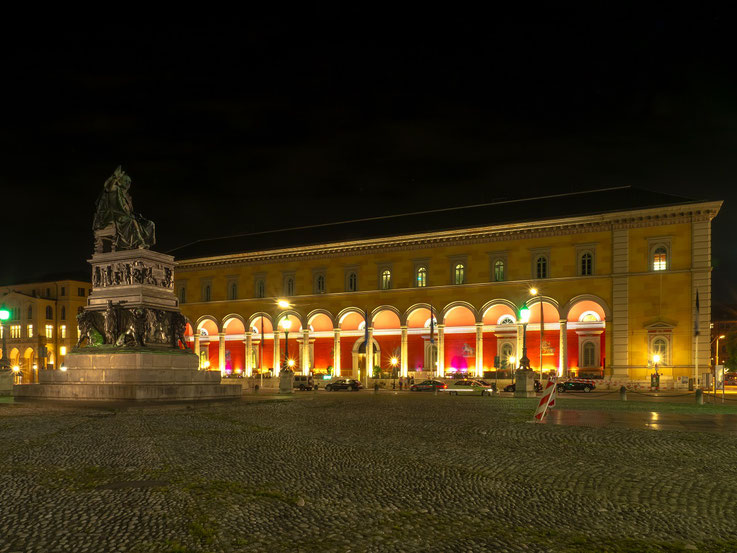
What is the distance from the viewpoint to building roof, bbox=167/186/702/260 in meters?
47.1

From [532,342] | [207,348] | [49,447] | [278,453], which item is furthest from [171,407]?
[207,348]

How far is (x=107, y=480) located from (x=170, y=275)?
17.8 meters

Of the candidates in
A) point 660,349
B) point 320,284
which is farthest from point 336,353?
point 660,349

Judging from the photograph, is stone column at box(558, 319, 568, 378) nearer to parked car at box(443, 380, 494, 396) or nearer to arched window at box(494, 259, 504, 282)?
arched window at box(494, 259, 504, 282)

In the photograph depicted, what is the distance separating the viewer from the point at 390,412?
2072 centimetres

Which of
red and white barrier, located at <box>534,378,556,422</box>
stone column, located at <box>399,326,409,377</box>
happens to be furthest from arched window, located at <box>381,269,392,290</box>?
red and white barrier, located at <box>534,378,556,422</box>

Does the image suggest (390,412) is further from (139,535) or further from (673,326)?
(673,326)

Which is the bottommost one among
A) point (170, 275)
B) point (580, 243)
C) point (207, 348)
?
point (207, 348)

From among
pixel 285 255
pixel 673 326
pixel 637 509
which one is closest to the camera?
pixel 637 509

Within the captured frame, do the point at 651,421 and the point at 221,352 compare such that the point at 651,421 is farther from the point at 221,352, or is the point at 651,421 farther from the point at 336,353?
the point at 221,352

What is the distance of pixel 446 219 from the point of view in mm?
55156

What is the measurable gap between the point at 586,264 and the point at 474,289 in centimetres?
868

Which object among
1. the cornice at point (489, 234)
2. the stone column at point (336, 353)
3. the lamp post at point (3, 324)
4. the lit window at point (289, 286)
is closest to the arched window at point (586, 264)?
the cornice at point (489, 234)

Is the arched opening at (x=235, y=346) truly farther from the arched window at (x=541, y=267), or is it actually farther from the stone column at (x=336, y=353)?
the arched window at (x=541, y=267)
